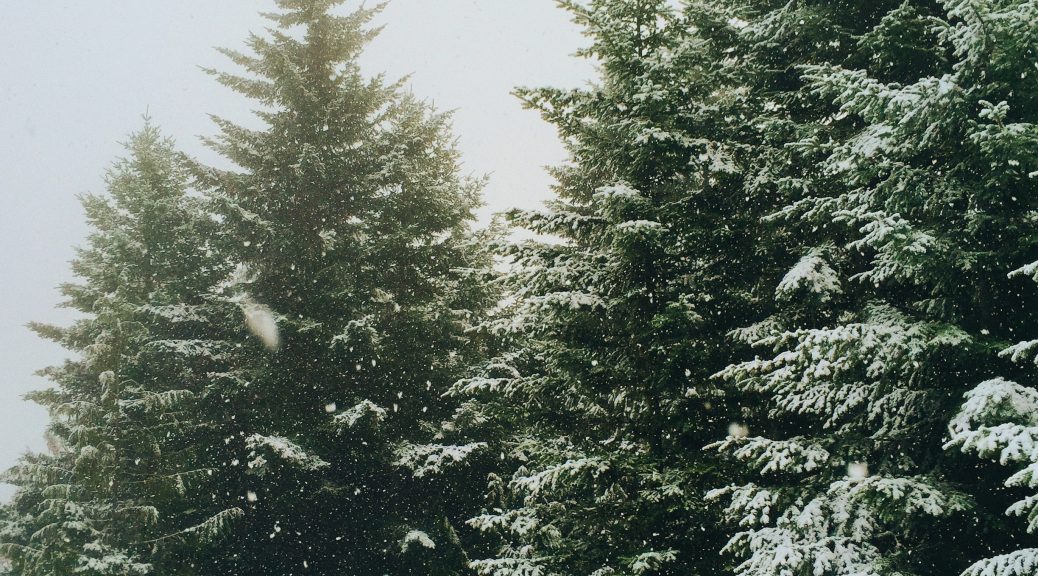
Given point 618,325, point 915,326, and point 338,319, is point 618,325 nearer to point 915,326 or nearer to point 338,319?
point 915,326

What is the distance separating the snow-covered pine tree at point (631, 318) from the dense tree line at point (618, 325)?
0.16 feet

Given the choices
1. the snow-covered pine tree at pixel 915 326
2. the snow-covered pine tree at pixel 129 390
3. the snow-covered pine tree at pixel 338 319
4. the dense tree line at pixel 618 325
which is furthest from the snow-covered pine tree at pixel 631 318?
the snow-covered pine tree at pixel 129 390

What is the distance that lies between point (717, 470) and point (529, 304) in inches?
115

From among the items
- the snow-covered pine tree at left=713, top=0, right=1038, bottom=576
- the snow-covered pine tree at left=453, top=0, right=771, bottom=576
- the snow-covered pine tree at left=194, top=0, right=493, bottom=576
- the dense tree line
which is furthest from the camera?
the snow-covered pine tree at left=194, top=0, right=493, bottom=576

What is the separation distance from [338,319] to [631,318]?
301 inches

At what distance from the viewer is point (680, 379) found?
6664mm

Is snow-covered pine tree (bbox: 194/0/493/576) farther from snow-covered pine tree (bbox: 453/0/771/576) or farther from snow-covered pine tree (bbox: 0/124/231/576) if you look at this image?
snow-covered pine tree (bbox: 453/0/771/576)

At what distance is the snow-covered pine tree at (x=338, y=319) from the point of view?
11.1 meters

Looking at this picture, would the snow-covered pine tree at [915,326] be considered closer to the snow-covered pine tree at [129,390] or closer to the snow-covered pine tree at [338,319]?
the snow-covered pine tree at [338,319]

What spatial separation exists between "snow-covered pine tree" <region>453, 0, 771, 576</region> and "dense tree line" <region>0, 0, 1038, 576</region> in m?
0.05

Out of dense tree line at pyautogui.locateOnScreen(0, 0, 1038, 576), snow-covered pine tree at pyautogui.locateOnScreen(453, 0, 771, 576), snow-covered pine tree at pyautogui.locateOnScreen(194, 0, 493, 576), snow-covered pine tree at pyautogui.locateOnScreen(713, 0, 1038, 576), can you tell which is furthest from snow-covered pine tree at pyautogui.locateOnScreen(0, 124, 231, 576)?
snow-covered pine tree at pyautogui.locateOnScreen(713, 0, 1038, 576)

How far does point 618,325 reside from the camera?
6957 mm

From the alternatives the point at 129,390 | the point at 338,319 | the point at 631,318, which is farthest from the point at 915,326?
the point at 129,390

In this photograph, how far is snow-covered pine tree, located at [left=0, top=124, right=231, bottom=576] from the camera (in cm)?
1152
